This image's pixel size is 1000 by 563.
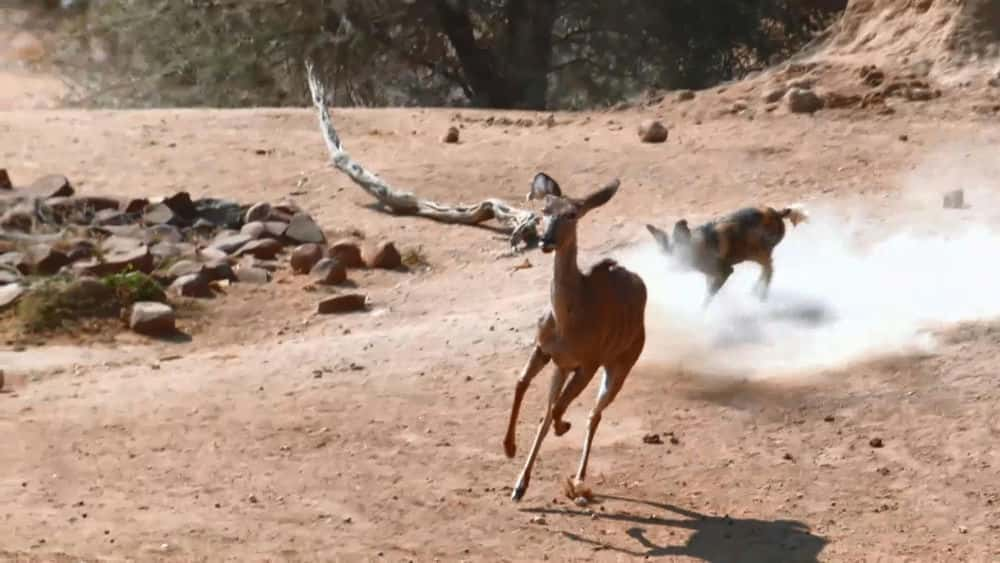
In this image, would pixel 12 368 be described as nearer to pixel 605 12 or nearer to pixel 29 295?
pixel 29 295

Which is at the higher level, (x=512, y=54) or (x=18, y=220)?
(x=512, y=54)

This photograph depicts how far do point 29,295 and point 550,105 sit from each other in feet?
43.2

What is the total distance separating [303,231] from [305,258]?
2.27 ft

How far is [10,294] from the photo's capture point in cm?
1075

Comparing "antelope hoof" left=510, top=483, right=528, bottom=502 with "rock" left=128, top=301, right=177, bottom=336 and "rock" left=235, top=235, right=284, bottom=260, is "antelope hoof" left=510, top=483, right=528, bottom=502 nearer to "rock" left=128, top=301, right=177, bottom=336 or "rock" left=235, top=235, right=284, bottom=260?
"rock" left=128, top=301, right=177, bottom=336

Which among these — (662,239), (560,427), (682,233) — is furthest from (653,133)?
(560,427)

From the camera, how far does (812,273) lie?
10.5 meters

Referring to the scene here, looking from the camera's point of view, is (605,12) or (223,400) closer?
(223,400)

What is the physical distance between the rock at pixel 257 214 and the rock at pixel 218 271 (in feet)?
3.80

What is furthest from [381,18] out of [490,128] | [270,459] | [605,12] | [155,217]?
[270,459]

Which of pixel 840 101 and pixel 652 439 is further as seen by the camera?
pixel 840 101

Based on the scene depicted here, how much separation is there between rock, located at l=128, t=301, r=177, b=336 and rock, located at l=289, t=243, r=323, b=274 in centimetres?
151

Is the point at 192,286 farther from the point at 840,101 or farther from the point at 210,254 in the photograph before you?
the point at 840,101

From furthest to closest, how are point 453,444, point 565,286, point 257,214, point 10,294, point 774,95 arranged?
point 774,95
point 257,214
point 10,294
point 453,444
point 565,286
